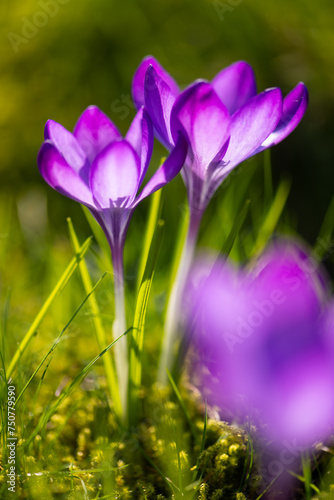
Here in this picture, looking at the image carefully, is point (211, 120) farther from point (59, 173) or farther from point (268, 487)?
point (268, 487)

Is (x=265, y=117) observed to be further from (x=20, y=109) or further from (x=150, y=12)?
(x=150, y=12)

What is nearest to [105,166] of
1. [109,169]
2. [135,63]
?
[109,169]

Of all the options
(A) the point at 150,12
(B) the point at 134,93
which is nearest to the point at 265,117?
(B) the point at 134,93

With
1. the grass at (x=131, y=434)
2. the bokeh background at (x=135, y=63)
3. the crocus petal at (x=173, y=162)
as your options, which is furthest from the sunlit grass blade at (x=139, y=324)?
the bokeh background at (x=135, y=63)

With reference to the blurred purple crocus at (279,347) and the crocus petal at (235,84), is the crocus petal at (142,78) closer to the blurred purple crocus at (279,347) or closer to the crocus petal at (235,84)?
the crocus petal at (235,84)

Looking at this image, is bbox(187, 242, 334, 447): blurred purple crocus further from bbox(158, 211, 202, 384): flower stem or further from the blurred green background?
the blurred green background
